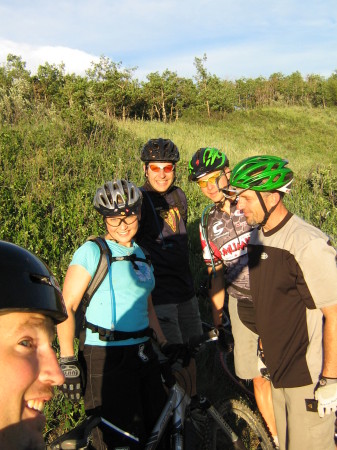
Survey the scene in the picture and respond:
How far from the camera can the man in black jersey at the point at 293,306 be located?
258 centimetres

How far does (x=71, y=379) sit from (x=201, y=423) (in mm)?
1463

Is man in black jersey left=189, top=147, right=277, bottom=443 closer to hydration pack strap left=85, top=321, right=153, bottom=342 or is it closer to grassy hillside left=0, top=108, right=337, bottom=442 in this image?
hydration pack strap left=85, top=321, right=153, bottom=342

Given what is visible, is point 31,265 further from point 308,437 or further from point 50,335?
point 308,437

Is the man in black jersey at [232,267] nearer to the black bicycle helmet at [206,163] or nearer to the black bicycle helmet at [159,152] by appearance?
the black bicycle helmet at [206,163]

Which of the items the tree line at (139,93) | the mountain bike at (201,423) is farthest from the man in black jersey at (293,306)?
the tree line at (139,93)

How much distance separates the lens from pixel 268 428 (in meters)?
3.80

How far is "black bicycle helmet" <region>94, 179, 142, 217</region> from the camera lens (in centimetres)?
304

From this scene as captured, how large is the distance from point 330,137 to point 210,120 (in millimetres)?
9483

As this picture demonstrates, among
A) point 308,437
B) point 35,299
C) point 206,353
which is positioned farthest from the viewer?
point 206,353

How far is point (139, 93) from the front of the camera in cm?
2755

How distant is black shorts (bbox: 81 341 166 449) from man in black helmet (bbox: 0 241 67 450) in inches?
54.5

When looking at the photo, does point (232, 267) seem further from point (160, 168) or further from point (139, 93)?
point (139, 93)

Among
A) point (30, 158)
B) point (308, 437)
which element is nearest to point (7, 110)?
point (30, 158)

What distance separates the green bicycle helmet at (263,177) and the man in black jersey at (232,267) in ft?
1.63
